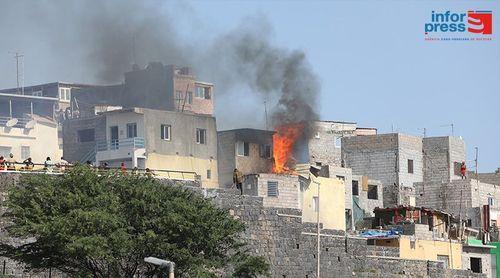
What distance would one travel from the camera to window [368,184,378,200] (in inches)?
3944

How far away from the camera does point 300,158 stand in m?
101

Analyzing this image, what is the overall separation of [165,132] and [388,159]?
64.3 ft

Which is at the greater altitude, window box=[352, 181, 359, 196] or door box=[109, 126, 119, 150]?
door box=[109, 126, 119, 150]

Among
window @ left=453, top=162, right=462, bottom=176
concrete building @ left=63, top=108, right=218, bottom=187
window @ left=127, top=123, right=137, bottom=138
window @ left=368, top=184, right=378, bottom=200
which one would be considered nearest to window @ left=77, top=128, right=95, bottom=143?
concrete building @ left=63, top=108, right=218, bottom=187

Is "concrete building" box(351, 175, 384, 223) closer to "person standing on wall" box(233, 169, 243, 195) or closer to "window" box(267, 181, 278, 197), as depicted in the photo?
"window" box(267, 181, 278, 197)

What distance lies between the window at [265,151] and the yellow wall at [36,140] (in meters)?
13.8

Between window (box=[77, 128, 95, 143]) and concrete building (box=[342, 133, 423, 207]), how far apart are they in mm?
19106

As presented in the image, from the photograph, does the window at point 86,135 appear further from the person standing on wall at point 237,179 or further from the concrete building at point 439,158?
the concrete building at point 439,158

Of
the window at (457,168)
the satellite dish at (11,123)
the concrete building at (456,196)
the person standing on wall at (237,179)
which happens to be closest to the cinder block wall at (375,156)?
the concrete building at (456,196)

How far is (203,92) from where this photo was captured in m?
118

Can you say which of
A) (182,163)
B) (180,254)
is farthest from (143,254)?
(182,163)

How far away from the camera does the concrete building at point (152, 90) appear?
10212 centimetres

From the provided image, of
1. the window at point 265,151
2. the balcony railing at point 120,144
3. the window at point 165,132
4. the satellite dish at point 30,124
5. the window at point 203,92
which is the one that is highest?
the window at point 203,92

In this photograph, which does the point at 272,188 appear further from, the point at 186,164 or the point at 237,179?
the point at 186,164
